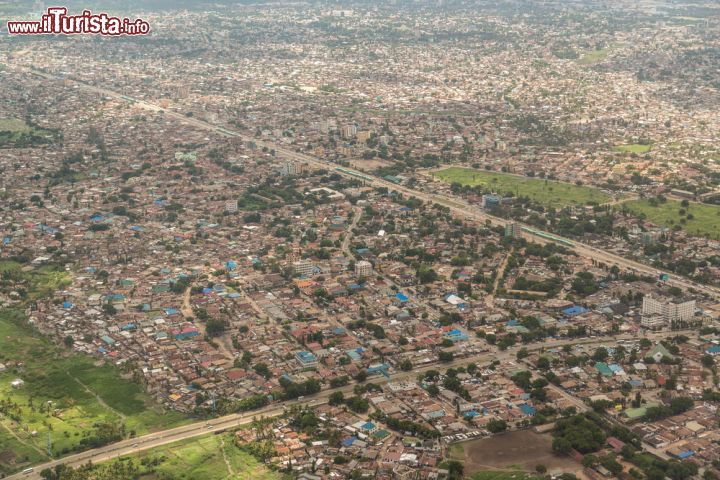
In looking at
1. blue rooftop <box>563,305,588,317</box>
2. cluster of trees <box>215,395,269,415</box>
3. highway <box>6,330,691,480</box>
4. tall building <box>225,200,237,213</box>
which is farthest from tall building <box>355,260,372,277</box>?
cluster of trees <box>215,395,269,415</box>

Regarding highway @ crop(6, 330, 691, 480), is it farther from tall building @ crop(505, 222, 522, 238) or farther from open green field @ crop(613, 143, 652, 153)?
open green field @ crop(613, 143, 652, 153)

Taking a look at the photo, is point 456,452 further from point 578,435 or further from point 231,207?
point 231,207

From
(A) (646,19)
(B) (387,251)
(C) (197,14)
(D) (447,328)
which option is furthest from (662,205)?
(C) (197,14)

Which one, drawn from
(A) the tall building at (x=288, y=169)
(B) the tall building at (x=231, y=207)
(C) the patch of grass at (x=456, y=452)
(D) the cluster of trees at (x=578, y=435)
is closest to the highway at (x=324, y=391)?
(A) the tall building at (x=288, y=169)

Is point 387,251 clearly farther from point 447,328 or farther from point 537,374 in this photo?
point 537,374

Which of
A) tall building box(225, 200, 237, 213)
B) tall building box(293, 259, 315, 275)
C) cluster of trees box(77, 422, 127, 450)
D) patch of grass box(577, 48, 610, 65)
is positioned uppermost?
patch of grass box(577, 48, 610, 65)

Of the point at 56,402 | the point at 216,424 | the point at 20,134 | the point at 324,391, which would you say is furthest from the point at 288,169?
the point at 216,424

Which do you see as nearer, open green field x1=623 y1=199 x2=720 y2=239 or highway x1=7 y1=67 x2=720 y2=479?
highway x1=7 y1=67 x2=720 y2=479
